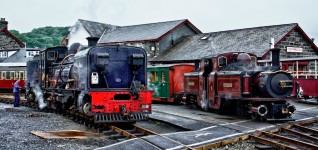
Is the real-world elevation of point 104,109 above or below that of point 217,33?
below

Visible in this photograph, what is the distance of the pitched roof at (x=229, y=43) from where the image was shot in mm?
26558

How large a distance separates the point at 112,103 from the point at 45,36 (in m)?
112

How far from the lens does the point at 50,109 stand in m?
17.1

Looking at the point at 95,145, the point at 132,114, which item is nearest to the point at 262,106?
the point at 132,114

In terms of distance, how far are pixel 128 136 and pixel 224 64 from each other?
6.51 meters

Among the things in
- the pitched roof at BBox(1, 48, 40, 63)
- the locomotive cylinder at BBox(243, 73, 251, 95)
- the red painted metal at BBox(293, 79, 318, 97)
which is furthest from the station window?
the pitched roof at BBox(1, 48, 40, 63)

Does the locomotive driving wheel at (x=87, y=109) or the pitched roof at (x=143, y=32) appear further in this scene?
the pitched roof at (x=143, y=32)

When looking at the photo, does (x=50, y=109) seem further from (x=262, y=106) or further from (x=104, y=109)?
(x=262, y=106)

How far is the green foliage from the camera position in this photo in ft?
336

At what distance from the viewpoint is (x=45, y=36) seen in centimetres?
11794

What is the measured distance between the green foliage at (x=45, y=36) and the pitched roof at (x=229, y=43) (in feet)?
240

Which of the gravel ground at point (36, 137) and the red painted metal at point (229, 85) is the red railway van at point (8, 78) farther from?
the red painted metal at point (229, 85)

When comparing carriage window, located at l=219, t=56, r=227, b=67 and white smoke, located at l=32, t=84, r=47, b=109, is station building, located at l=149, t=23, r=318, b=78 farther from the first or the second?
white smoke, located at l=32, t=84, r=47, b=109

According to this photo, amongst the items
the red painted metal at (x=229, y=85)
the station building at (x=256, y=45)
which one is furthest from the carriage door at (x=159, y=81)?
the red painted metal at (x=229, y=85)
